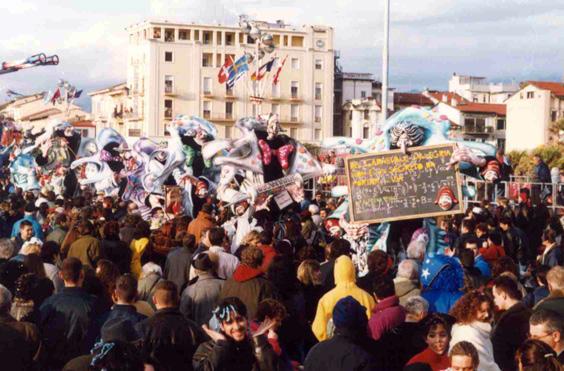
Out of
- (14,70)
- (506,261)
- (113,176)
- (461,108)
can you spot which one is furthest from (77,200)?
(461,108)

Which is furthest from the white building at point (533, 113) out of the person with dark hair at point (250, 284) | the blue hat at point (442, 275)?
the person with dark hair at point (250, 284)

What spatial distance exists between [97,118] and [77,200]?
10083cm

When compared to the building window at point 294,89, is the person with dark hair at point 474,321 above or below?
below

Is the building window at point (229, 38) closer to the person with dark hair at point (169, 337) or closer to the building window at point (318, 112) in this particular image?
the building window at point (318, 112)

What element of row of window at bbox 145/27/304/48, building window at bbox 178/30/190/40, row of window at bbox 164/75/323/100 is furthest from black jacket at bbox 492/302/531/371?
building window at bbox 178/30/190/40

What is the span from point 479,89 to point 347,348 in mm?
112012

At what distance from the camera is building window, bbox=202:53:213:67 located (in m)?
103

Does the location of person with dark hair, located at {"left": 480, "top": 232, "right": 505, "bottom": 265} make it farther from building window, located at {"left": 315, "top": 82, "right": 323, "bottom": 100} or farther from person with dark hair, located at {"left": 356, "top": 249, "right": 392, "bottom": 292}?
building window, located at {"left": 315, "top": 82, "right": 323, "bottom": 100}

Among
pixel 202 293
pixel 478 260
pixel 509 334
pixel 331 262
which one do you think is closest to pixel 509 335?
pixel 509 334

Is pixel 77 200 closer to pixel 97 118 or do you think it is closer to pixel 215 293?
pixel 215 293

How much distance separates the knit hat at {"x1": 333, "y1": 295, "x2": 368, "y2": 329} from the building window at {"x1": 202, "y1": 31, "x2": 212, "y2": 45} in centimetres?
9739

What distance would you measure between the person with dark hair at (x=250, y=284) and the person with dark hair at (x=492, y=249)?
12.2ft

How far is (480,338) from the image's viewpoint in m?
7.53

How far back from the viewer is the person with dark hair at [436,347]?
23.4 ft
